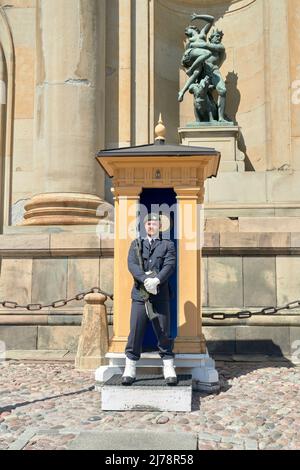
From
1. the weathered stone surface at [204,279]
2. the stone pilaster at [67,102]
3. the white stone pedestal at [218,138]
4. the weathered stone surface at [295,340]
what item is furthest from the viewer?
the white stone pedestal at [218,138]

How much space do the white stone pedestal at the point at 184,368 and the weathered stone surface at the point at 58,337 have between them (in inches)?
108

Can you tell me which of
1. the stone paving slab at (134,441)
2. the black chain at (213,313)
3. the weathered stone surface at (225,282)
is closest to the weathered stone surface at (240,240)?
the weathered stone surface at (225,282)

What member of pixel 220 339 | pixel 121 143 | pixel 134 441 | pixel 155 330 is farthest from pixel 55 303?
pixel 121 143

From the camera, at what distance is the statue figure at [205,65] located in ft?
42.6

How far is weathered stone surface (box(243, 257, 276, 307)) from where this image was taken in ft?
29.7

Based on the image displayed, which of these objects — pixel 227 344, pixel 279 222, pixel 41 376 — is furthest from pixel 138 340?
pixel 279 222

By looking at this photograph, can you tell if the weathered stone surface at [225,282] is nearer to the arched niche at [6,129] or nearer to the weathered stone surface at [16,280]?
the weathered stone surface at [16,280]

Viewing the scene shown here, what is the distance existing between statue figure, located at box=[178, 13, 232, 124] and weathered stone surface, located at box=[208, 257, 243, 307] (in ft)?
15.5

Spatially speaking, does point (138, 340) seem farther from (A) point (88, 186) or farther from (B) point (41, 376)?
(A) point (88, 186)

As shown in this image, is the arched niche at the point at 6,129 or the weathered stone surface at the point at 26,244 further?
the arched niche at the point at 6,129

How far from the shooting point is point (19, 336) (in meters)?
9.48

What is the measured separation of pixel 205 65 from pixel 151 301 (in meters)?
8.56

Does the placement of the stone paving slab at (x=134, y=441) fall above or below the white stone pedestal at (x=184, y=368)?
below

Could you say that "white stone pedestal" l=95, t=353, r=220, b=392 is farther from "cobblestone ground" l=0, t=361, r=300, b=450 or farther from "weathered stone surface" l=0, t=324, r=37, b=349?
"weathered stone surface" l=0, t=324, r=37, b=349
